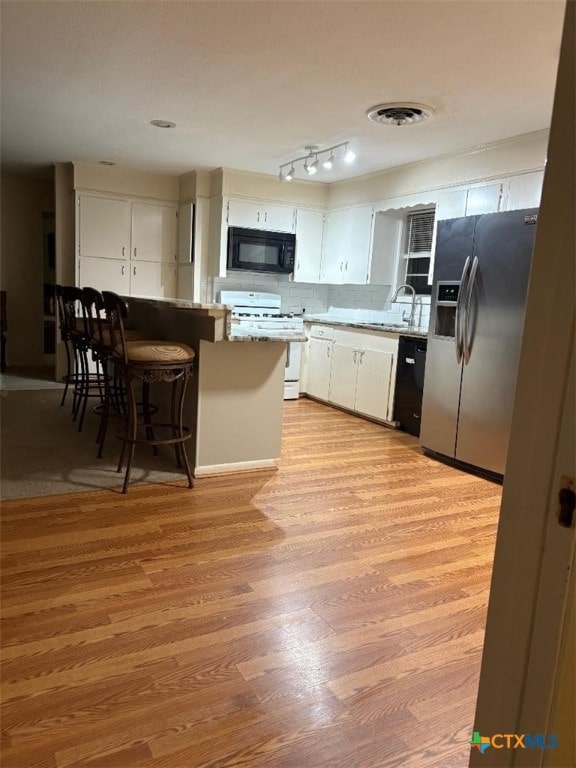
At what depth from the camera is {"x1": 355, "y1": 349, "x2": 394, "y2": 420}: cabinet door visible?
497cm

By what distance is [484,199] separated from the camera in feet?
14.4

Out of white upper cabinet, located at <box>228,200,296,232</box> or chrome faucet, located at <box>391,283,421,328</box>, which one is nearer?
chrome faucet, located at <box>391,283,421,328</box>

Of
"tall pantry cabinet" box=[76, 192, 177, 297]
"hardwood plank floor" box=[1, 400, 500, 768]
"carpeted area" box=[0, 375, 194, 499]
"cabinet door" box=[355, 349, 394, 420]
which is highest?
→ "tall pantry cabinet" box=[76, 192, 177, 297]

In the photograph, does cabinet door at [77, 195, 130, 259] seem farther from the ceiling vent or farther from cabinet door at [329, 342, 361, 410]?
the ceiling vent

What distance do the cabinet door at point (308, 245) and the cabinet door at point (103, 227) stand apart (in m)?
1.93

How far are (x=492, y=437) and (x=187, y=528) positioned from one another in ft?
6.90

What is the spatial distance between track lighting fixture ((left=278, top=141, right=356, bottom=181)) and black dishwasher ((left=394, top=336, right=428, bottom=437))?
166 centimetres

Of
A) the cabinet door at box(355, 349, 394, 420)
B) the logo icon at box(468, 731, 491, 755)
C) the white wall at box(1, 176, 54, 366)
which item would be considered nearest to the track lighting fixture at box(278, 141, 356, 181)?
the cabinet door at box(355, 349, 394, 420)

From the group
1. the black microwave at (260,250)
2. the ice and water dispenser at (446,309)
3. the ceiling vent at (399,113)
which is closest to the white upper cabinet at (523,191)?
the ice and water dispenser at (446,309)

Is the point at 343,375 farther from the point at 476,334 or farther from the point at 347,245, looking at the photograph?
the point at 476,334

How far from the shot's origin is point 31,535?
2.54 metres

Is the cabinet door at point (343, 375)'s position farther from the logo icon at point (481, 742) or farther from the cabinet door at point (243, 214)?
the logo icon at point (481, 742)

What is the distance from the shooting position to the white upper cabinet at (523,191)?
3986 millimetres

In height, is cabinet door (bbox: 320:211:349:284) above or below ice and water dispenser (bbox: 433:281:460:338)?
above
